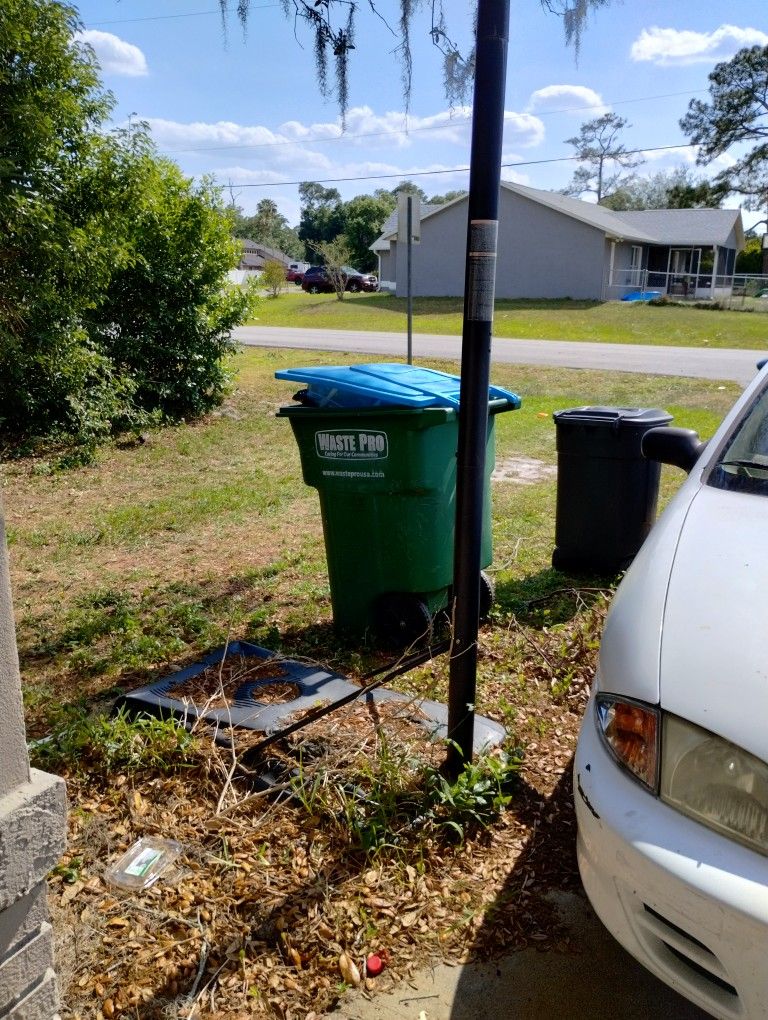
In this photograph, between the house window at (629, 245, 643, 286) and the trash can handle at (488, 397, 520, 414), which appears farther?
the house window at (629, 245, 643, 286)

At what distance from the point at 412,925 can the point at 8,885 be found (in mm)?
1264

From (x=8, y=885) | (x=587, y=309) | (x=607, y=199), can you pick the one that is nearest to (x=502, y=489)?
(x=8, y=885)

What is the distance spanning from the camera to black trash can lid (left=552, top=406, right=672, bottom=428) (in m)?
5.11

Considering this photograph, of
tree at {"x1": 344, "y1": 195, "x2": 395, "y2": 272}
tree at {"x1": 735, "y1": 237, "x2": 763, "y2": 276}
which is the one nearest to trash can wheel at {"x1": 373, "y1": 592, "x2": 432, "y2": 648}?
tree at {"x1": 735, "y1": 237, "x2": 763, "y2": 276}

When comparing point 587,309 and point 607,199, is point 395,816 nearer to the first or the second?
point 587,309

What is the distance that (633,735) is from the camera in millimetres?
2133

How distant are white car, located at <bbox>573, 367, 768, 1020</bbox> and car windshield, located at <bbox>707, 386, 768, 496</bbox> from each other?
361 millimetres

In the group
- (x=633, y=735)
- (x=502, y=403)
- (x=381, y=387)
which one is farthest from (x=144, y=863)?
(x=502, y=403)

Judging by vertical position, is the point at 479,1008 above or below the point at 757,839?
below

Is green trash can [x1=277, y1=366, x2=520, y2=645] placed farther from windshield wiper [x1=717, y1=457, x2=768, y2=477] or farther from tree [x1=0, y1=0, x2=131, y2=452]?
tree [x1=0, y1=0, x2=131, y2=452]

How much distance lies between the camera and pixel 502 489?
312 inches

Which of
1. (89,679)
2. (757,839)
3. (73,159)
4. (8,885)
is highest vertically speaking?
(73,159)

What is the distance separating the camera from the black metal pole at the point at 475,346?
2.68m

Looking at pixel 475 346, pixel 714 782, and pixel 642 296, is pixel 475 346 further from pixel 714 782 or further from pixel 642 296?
pixel 642 296
